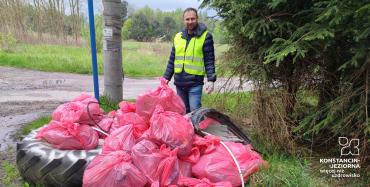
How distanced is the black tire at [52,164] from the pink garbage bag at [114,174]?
0.19 m

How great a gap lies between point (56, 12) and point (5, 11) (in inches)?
99.1

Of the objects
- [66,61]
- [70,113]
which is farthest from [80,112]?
[66,61]

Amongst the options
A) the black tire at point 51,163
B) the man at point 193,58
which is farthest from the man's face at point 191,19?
the black tire at point 51,163

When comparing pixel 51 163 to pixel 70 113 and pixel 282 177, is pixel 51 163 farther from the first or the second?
pixel 282 177

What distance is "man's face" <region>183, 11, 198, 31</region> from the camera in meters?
5.26

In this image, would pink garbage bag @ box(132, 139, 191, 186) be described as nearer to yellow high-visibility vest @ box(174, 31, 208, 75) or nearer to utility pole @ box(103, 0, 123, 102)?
yellow high-visibility vest @ box(174, 31, 208, 75)

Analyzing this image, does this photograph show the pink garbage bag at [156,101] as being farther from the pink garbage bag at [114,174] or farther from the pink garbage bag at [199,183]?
the pink garbage bag at [199,183]

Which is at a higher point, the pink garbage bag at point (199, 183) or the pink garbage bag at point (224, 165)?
the pink garbage bag at point (224, 165)

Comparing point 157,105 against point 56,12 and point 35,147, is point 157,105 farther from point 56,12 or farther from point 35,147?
point 56,12

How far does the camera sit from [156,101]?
A: 439 centimetres

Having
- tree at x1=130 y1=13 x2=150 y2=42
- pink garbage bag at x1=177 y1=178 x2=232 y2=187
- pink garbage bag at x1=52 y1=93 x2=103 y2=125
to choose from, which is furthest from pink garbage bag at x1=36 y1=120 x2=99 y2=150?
tree at x1=130 y1=13 x2=150 y2=42

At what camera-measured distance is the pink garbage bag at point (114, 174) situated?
349 cm

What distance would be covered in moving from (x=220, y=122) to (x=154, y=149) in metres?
1.21

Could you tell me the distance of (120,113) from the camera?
4754mm
